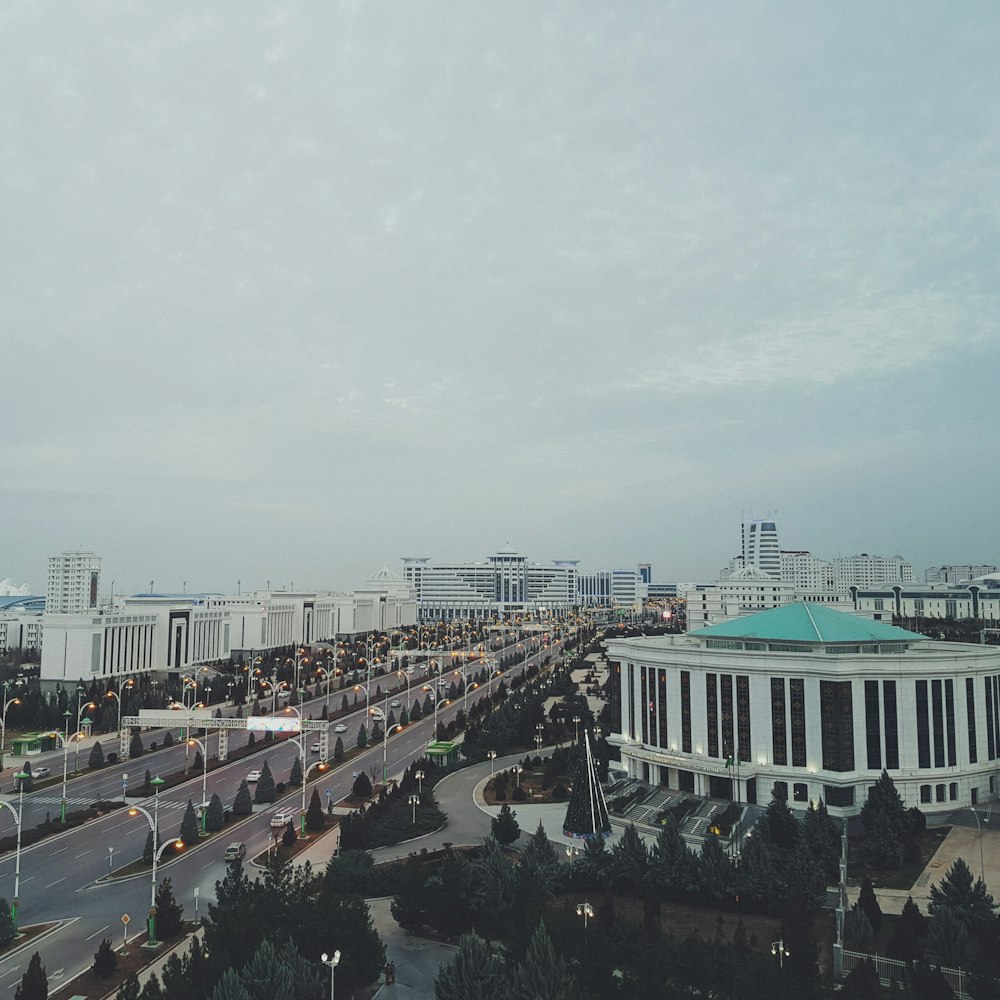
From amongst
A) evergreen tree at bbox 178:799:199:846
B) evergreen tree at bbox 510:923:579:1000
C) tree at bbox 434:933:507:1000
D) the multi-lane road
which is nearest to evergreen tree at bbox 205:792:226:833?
the multi-lane road

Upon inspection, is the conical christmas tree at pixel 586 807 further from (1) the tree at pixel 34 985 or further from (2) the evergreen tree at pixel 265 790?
(1) the tree at pixel 34 985

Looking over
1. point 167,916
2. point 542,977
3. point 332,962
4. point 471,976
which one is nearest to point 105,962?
point 167,916

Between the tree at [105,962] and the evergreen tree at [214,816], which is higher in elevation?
the tree at [105,962]

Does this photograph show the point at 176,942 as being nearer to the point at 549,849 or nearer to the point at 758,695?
the point at 549,849

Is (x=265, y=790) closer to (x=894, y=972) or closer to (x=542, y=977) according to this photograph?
(x=542, y=977)

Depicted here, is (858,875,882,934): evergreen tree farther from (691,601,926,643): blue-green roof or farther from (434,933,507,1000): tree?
(691,601,926,643): blue-green roof

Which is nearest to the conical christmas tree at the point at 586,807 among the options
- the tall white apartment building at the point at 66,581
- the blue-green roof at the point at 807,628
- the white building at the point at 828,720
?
the white building at the point at 828,720
